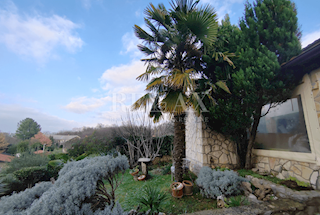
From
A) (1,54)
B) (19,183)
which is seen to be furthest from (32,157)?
(1,54)

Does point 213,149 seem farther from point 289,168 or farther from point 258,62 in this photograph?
point 258,62

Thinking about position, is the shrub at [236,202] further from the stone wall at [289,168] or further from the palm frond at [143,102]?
the palm frond at [143,102]

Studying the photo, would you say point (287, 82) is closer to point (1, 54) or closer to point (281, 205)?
point (281, 205)

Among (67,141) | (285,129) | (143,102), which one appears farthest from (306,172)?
(67,141)

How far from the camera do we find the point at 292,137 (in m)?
4.43

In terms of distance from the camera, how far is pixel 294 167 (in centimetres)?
420

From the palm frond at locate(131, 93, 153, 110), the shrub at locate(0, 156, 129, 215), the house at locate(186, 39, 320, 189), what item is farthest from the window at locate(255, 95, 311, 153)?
the shrub at locate(0, 156, 129, 215)

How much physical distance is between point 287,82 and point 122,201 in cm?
630

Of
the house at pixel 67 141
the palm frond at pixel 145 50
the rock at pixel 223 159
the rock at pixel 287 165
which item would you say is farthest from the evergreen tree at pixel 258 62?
the house at pixel 67 141

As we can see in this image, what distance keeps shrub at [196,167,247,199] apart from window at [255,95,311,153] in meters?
2.08

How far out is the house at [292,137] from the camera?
3.79 meters

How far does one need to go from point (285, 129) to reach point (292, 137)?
13.8 inches

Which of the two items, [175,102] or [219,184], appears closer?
[219,184]

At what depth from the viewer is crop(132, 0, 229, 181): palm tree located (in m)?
4.43
